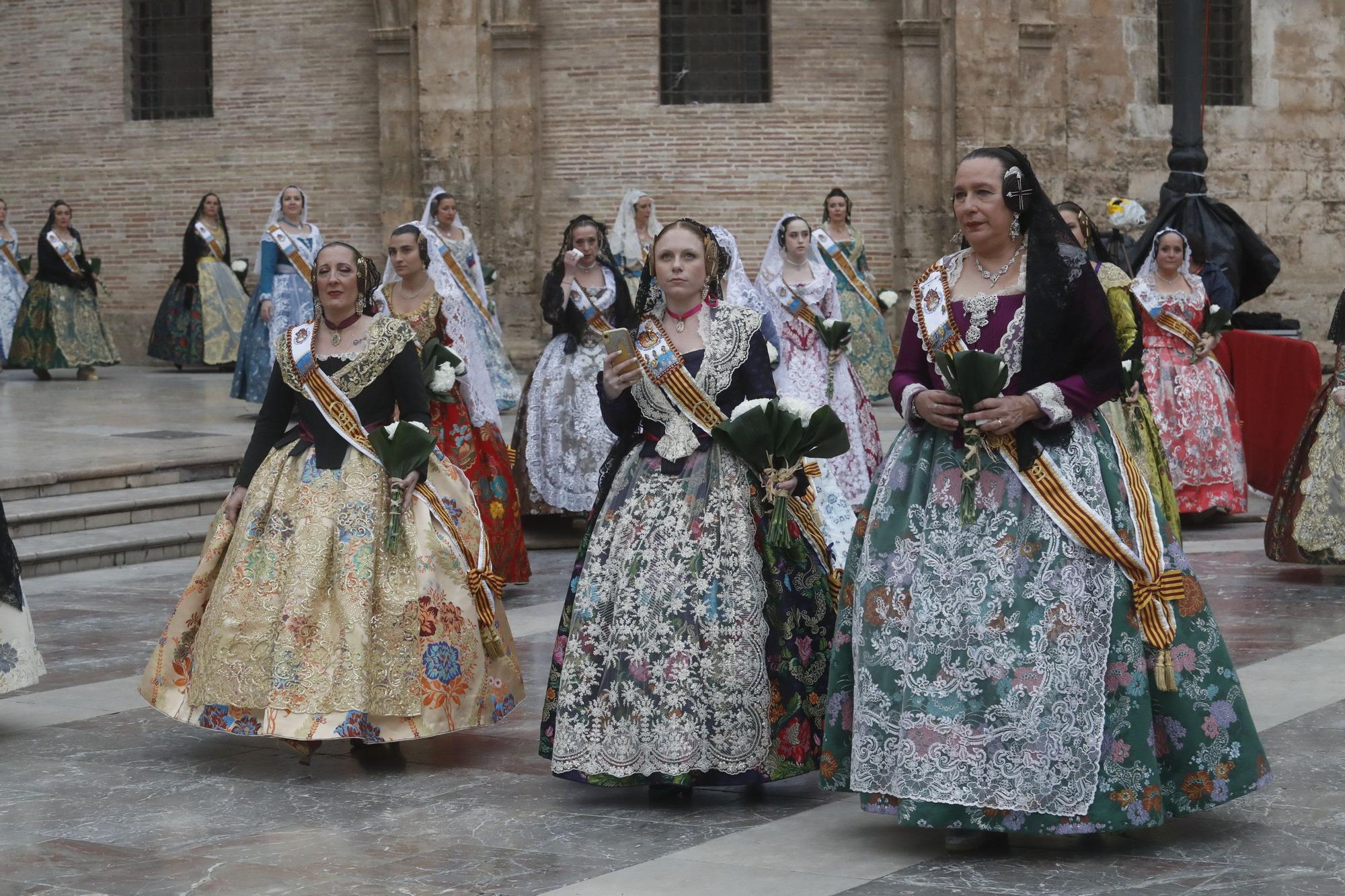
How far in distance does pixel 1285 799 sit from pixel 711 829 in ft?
5.33

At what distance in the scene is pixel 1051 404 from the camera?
191 inches

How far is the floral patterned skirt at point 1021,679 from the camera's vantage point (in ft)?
15.5

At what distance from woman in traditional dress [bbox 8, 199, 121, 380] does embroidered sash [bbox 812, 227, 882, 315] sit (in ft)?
24.2

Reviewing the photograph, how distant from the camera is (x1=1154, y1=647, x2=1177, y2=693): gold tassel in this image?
4781 mm

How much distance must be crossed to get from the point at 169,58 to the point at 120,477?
11.0 meters

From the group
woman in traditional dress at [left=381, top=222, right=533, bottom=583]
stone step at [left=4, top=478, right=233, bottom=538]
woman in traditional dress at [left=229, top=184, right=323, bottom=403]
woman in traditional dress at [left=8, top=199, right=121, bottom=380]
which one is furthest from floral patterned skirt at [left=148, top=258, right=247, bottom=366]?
woman in traditional dress at [left=381, top=222, right=533, bottom=583]

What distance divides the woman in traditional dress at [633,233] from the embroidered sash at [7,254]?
6625 mm

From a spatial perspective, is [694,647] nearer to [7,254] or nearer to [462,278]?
[462,278]

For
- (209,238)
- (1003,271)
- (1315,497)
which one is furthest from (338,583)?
(209,238)

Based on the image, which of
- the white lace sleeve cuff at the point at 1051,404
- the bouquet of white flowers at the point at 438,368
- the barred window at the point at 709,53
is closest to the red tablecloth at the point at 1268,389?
the bouquet of white flowers at the point at 438,368

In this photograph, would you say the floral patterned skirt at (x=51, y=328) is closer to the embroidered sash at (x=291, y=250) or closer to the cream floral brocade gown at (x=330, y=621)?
the embroidered sash at (x=291, y=250)

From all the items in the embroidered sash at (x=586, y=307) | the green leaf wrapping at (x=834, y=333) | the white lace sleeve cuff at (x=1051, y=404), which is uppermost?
the embroidered sash at (x=586, y=307)

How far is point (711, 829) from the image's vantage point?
5148 mm

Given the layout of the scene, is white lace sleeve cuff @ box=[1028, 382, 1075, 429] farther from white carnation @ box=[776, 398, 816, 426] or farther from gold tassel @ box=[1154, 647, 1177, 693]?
white carnation @ box=[776, 398, 816, 426]
